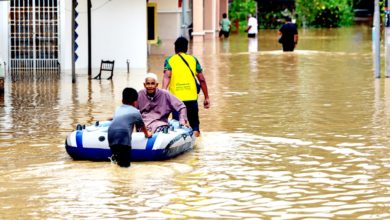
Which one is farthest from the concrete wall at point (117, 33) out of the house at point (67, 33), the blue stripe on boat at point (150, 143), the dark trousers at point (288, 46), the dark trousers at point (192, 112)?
the blue stripe on boat at point (150, 143)

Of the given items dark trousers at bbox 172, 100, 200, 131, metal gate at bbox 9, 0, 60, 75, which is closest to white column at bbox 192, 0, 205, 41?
metal gate at bbox 9, 0, 60, 75

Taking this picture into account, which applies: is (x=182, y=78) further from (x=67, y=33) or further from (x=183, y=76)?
(x=67, y=33)

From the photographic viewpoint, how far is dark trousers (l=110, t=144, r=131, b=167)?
45.2ft

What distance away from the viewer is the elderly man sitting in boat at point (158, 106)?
50.2 feet

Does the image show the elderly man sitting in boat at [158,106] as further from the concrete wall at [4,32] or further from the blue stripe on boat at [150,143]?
the concrete wall at [4,32]

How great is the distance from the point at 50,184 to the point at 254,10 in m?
63.6

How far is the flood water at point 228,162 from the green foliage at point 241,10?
48.6 meters

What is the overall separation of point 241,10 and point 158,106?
6270 cm

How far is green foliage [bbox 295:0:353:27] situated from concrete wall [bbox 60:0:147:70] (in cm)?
5164

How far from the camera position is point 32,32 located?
3275 cm

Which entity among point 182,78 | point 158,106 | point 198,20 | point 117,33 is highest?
point 198,20

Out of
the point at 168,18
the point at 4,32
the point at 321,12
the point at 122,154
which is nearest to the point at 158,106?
the point at 122,154

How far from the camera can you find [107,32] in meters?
34.0

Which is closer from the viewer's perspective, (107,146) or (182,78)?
(107,146)
